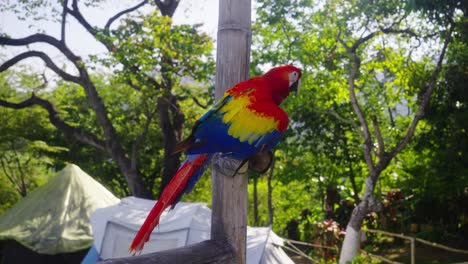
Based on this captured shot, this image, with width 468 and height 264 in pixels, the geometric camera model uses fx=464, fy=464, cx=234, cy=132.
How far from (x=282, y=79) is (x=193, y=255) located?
0.72 m

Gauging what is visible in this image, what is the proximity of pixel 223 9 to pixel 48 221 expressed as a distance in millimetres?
6935

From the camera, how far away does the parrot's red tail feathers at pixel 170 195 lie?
1312 millimetres

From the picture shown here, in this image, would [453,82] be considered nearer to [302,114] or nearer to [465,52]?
[465,52]

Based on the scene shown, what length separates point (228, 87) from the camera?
164 centimetres

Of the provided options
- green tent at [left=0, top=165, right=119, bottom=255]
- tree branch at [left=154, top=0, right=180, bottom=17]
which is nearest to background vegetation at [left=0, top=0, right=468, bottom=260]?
tree branch at [left=154, top=0, right=180, bottom=17]

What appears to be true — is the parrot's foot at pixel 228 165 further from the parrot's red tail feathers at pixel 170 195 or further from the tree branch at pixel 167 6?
the tree branch at pixel 167 6

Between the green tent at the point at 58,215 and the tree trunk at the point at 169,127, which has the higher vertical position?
the tree trunk at the point at 169,127

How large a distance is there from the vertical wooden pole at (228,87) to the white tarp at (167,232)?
3961mm

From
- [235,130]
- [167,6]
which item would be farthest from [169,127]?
[235,130]

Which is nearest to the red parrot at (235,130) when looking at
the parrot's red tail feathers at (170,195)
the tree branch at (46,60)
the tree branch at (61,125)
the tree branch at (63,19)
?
the parrot's red tail feathers at (170,195)

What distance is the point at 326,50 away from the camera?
8.07 m

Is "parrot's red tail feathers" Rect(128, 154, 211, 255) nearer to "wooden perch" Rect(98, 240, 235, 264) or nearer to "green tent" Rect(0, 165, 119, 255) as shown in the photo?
"wooden perch" Rect(98, 240, 235, 264)

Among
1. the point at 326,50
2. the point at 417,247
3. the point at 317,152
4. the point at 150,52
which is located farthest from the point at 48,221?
the point at 417,247

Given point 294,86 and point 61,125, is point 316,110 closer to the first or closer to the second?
point 61,125
